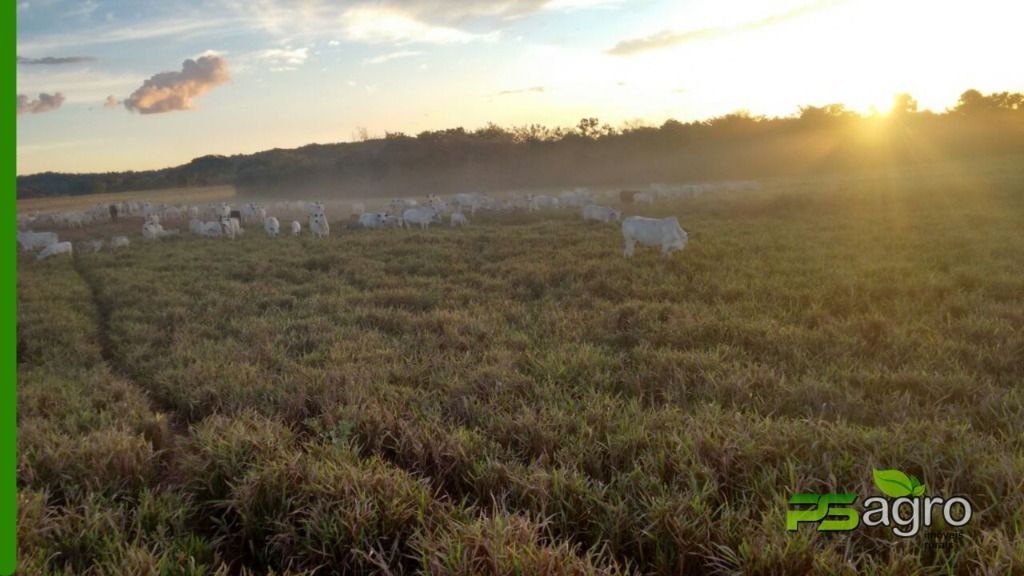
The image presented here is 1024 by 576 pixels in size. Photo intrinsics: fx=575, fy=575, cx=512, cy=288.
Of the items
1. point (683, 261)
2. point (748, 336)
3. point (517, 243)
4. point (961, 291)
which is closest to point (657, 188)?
point (517, 243)

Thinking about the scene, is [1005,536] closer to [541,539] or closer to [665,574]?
[665,574]

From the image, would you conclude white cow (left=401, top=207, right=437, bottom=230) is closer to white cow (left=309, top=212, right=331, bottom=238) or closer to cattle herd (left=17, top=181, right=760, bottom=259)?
cattle herd (left=17, top=181, right=760, bottom=259)

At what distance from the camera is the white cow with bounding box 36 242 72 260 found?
57.8 ft

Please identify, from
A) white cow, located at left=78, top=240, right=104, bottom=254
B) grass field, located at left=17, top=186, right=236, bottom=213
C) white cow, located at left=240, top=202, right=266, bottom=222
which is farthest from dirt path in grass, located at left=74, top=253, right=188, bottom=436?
grass field, located at left=17, top=186, right=236, bottom=213

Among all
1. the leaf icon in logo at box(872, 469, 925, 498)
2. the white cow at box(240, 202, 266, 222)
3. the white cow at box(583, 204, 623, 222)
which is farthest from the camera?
the white cow at box(240, 202, 266, 222)

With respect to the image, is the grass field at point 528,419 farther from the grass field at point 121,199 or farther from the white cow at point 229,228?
the grass field at point 121,199

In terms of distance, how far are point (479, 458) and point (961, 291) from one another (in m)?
8.13

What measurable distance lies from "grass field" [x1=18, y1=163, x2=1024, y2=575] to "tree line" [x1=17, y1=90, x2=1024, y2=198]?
43.4 metres

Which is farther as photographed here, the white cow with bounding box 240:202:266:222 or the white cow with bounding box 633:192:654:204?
the white cow with bounding box 633:192:654:204

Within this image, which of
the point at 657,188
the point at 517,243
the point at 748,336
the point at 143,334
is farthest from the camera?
the point at 657,188

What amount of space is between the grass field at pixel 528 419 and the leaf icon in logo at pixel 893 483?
67mm

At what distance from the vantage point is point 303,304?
9805 millimetres

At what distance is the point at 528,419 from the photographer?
452cm

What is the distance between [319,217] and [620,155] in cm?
4346
